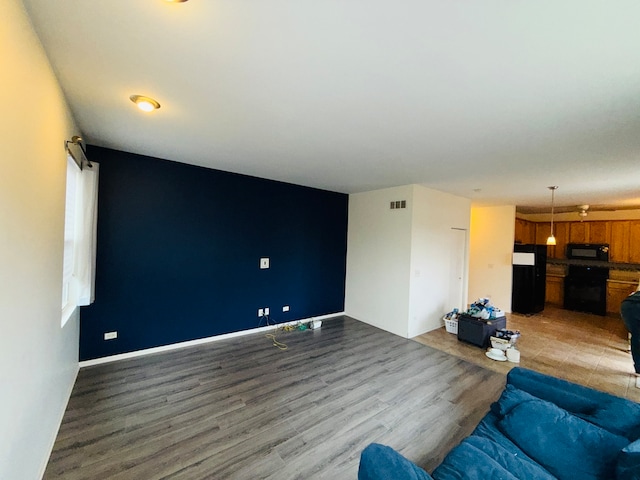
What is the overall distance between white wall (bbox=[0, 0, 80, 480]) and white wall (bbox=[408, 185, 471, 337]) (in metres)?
4.32

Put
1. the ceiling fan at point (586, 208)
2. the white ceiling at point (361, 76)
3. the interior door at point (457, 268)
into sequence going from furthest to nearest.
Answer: the ceiling fan at point (586, 208) < the interior door at point (457, 268) < the white ceiling at point (361, 76)

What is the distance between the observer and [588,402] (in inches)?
70.0

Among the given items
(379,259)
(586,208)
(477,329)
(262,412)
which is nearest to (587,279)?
(586,208)

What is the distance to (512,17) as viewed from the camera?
1.15m

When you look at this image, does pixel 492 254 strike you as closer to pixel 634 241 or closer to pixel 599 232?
pixel 599 232

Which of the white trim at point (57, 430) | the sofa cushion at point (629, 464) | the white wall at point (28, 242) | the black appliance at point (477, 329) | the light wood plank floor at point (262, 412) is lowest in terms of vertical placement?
the light wood plank floor at point (262, 412)

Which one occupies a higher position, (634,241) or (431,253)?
(634,241)

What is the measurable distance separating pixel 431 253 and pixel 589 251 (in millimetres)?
4944

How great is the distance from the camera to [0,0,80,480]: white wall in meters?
1.17

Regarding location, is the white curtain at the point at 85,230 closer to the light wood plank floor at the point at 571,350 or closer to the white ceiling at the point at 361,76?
the white ceiling at the point at 361,76

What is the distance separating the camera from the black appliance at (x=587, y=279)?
6.32 m

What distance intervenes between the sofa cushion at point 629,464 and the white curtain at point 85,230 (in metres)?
3.99

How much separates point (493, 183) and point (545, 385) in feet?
10.2

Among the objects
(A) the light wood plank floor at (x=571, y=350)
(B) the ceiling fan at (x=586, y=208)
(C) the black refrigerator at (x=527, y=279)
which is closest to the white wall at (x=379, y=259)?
(A) the light wood plank floor at (x=571, y=350)
